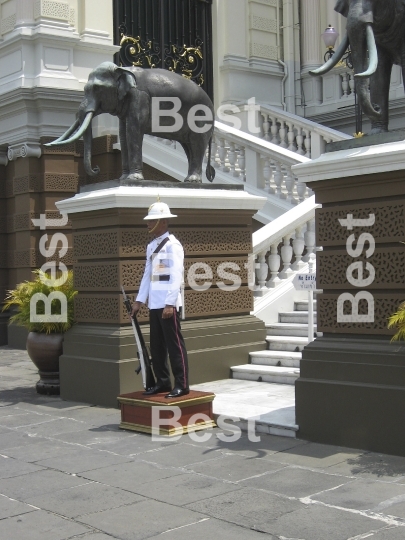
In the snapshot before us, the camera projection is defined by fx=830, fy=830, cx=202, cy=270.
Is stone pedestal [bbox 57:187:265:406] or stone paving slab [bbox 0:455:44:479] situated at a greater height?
stone pedestal [bbox 57:187:265:406]

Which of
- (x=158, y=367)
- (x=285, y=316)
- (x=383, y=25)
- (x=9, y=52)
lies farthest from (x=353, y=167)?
(x=9, y=52)

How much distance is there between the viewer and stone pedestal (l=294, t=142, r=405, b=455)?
6531 millimetres

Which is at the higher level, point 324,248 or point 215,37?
point 215,37

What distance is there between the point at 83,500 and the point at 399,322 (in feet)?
9.05

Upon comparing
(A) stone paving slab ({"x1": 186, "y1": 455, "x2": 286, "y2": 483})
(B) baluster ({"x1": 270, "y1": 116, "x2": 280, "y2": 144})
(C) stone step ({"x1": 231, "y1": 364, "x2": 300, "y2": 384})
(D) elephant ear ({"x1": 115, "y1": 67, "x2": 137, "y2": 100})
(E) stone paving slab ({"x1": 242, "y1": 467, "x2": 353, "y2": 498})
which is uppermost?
(B) baluster ({"x1": 270, "y1": 116, "x2": 280, "y2": 144})

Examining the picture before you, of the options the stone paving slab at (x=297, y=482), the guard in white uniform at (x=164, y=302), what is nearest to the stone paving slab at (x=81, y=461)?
the guard in white uniform at (x=164, y=302)

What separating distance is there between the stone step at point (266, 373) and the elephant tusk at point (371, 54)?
145 inches

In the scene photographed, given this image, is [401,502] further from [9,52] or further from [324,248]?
[9,52]

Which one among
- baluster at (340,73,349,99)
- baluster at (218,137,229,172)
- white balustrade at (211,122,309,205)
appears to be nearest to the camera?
white balustrade at (211,122,309,205)

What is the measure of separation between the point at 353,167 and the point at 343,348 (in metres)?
1.49

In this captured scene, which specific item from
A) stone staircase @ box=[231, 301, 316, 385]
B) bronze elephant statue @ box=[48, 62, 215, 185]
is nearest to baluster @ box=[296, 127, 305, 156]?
stone staircase @ box=[231, 301, 316, 385]

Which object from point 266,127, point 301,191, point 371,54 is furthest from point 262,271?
point 266,127

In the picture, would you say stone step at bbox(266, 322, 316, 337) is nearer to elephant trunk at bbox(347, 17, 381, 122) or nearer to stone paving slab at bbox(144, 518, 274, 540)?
elephant trunk at bbox(347, 17, 381, 122)

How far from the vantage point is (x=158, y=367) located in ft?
25.3
